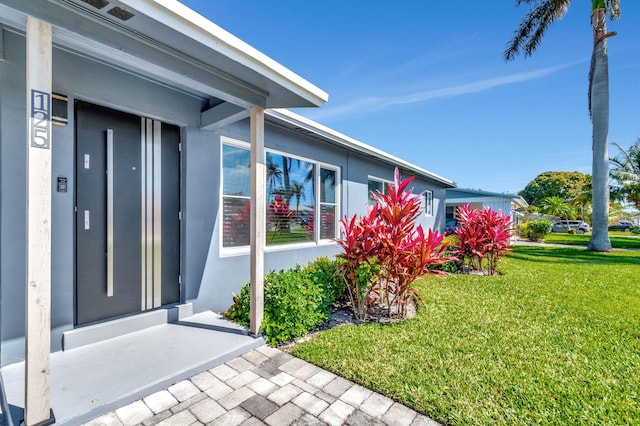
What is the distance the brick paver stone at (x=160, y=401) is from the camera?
222 cm

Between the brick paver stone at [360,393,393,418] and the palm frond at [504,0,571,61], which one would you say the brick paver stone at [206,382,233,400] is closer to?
the brick paver stone at [360,393,393,418]

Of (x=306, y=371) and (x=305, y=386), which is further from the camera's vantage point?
(x=306, y=371)

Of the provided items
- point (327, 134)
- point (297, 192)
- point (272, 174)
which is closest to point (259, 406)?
point (272, 174)

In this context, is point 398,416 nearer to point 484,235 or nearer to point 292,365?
point 292,365

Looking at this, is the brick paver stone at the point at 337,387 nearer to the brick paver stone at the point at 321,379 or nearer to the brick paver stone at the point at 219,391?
the brick paver stone at the point at 321,379

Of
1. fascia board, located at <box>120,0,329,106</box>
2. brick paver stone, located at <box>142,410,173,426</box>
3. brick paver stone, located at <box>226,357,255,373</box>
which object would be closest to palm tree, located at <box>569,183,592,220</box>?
fascia board, located at <box>120,0,329,106</box>

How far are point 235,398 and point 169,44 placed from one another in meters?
3.02

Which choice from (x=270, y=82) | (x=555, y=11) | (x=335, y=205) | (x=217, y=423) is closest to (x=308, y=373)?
(x=217, y=423)

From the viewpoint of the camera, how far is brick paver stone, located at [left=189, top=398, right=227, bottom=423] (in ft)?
6.96

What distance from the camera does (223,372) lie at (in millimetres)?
2771

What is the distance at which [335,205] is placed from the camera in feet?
23.3

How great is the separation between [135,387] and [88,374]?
1.77 feet

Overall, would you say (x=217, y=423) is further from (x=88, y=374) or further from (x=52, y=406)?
(x=88, y=374)

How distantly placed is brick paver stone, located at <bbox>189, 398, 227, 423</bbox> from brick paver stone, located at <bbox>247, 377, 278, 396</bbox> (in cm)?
33
